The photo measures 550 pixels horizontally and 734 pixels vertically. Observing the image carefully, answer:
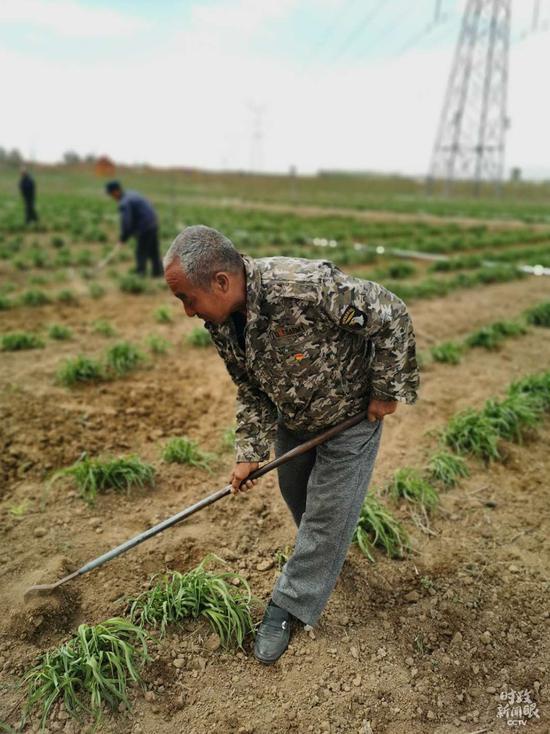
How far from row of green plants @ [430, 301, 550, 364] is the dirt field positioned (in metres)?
0.96

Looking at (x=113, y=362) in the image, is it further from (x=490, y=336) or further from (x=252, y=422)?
(x=490, y=336)

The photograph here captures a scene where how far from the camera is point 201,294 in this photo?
77.7 inches

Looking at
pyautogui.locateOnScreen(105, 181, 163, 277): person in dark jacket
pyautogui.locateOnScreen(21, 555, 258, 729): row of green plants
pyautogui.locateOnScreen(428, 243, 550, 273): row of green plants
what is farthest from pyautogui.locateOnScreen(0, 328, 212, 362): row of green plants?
pyautogui.locateOnScreen(428, 243, 550, 273): row of green plants

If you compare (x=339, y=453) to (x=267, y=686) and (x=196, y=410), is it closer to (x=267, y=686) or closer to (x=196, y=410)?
(x=267, y=686)

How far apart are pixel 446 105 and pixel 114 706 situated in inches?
1989

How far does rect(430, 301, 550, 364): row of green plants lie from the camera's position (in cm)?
604

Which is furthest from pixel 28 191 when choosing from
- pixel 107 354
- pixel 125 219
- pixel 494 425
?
pixel 494 425

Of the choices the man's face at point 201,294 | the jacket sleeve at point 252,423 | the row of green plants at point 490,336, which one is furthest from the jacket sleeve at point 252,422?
the row of green plants at point 490,336

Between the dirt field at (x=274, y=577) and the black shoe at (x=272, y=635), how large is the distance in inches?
2.3

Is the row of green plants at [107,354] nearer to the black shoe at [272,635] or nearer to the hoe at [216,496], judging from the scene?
the hoe at [216,496]

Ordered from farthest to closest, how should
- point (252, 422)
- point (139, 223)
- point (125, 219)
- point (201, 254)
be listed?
1. point (139, 223)
2. point (125, 219)
3. point (252, 422)
4. point (201, 254)

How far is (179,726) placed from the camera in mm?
2273

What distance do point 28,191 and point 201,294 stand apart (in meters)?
16.6

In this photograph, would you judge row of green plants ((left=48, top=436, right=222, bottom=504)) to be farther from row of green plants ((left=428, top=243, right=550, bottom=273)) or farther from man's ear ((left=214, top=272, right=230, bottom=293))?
row of green plants ((left=428, top=243, right=550, bottom=273))
